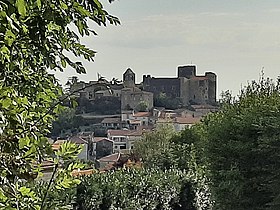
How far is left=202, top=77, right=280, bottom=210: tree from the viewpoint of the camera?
966 cm

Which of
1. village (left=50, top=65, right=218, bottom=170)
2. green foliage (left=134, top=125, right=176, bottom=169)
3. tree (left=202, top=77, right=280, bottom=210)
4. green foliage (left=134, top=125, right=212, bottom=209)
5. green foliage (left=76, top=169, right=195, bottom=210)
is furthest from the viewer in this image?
village (left=50, top=65, right=218, bottom=170)

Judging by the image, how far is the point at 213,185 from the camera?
11039mm

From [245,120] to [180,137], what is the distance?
14.2 meters

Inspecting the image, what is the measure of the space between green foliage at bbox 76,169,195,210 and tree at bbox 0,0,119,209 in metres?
9.00

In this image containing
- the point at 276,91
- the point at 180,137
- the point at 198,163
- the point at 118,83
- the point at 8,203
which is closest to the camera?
the point at 8,203

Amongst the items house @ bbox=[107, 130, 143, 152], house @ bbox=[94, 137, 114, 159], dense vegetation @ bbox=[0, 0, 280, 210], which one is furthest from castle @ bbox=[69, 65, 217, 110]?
dense vegetation @ bbox=[0, 0, 280, 210]

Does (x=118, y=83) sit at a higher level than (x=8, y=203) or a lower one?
higher

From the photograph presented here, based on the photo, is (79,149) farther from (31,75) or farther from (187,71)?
(187,71)

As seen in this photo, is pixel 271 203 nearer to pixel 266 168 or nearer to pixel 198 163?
pixel 266 168

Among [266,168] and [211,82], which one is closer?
[266,168]

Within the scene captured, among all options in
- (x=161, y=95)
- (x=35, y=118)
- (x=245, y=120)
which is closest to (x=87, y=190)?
(x=245, y=120)

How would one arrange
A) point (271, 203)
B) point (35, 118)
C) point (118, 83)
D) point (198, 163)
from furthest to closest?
point (198, 163) → point (271, 203) → point (35, 118) → point (118, 83)

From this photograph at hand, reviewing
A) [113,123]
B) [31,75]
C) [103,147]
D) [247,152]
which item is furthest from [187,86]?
[31,75]

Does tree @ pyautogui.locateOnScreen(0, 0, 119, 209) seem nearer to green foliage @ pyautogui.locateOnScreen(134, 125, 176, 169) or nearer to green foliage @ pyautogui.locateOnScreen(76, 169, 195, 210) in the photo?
green foliage @ pyautogui.locateOnScreen(76, 169, 195, 210)
